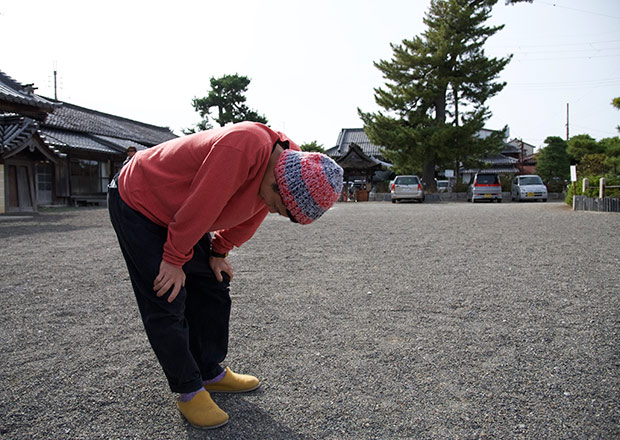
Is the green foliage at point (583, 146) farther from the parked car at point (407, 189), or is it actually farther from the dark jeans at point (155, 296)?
the dark jeans at point (155, 296)

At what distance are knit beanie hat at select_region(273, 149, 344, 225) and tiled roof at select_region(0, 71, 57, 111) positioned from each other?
9410 millimetres

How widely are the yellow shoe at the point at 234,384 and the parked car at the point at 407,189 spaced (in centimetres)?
1795

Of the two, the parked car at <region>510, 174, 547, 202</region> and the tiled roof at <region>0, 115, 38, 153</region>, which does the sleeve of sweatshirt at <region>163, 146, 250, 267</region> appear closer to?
the tiled roof at <region>0, 115, 38, 153</region>

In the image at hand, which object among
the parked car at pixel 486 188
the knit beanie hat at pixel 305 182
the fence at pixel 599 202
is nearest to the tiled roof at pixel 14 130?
the knit beanie hat at pixel 305 182

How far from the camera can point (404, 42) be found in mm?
20969

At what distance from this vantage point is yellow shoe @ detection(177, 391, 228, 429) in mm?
1537

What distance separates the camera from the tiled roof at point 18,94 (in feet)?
28.9

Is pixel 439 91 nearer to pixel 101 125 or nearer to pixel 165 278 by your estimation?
pixel 101 125

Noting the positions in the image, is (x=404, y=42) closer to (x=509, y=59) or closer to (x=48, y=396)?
(x=509, y=59)

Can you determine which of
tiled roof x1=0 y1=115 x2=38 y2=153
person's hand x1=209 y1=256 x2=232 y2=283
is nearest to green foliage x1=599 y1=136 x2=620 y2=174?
person's hand x1=209 y1=256 x2=232 y2=283

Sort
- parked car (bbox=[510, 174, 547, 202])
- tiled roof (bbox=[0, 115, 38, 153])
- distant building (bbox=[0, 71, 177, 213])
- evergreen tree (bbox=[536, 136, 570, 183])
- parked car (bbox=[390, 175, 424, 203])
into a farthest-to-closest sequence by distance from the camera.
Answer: evergreen tree (bbox=[536, 136, 570, 183]) < parked car (bbox=[390, 175, 424, 203]) < parked car (bbox=[510, 174, 547, 202]) < tiled roof (bbox=[0, 115, 38, 153]) < distant building (bbox=[0, 71, 177, 213])

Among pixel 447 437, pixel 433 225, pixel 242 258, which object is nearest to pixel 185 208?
pixel 447 437

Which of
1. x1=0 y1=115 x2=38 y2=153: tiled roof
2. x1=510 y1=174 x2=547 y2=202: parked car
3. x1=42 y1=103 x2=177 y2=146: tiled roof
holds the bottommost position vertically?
x1=510 y1=174 x2=547 y2=202: parked car

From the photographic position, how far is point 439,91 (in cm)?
2052
